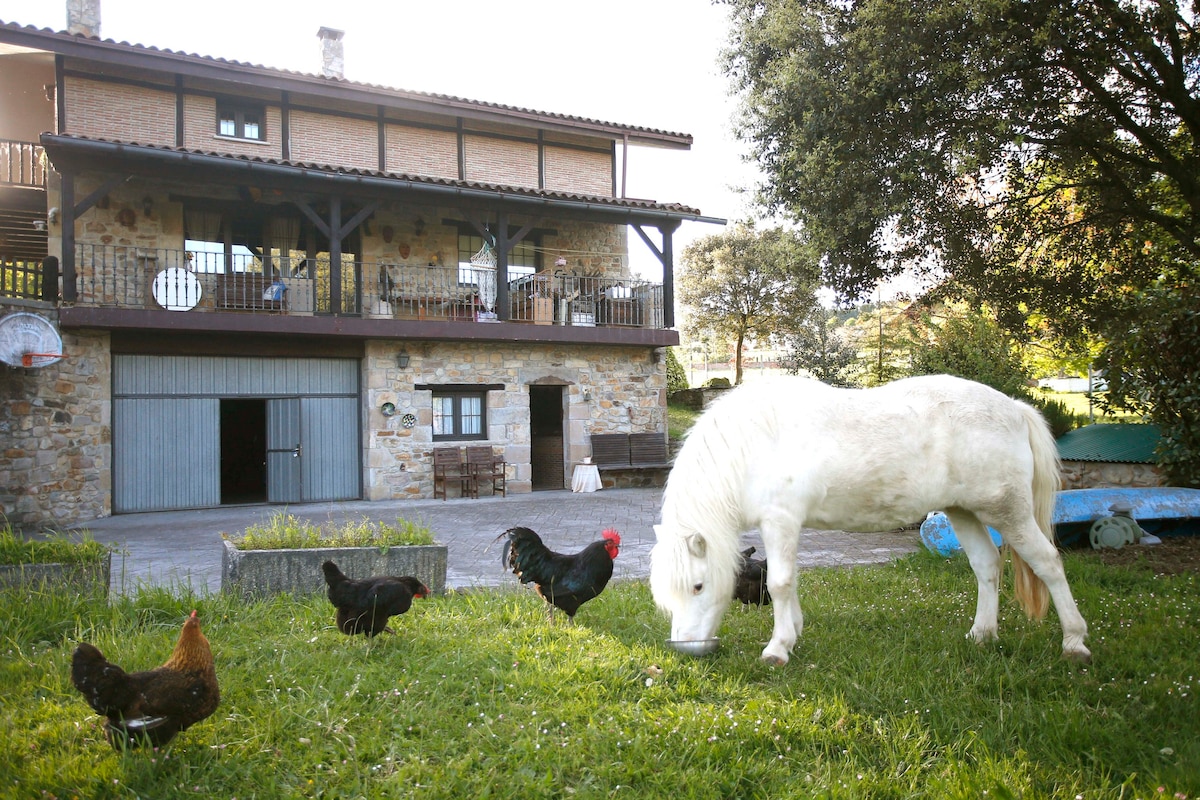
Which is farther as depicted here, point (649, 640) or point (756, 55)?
point (756, 55)

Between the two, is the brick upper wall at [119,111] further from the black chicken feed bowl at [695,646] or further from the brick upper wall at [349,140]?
the black chicken feed bowl at [695,646]

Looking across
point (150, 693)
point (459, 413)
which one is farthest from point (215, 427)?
point (150, 693)

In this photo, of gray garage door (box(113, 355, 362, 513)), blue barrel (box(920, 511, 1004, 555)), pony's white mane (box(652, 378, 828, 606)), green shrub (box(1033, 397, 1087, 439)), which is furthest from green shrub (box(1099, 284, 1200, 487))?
gray garage door (box(113, 355, 362, 513))

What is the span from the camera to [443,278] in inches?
579

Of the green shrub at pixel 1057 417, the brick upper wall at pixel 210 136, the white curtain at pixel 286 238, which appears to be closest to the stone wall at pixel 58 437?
the white curtain at pixel 286 238

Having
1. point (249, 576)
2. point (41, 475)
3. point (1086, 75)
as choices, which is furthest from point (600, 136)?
point (249, 576)

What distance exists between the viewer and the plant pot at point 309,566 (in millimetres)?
4781

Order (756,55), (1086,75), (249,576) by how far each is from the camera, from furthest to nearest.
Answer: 1. (756,55)
2. (1086,75)
3. (249,576)

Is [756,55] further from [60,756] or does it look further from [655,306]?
[60,756]

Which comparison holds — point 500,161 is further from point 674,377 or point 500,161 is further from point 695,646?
point 695,646

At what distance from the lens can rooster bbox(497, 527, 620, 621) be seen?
4.19m

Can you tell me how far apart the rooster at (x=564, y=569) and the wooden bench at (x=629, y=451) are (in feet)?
32.3

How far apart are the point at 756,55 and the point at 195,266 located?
393 inches

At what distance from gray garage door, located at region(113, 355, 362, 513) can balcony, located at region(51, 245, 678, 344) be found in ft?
3.34
